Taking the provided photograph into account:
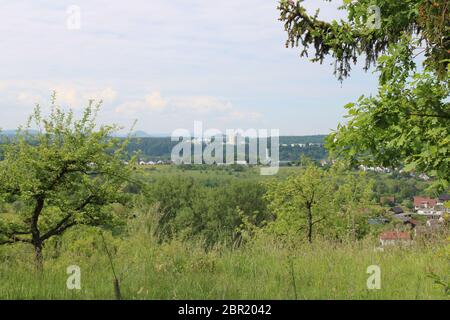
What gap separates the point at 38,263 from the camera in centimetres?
585

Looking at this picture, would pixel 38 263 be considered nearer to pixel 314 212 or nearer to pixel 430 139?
pixel 430 139

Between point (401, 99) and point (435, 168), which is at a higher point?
point (401, 99)

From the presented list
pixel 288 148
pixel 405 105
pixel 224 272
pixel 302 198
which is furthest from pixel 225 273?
pixel 288 148

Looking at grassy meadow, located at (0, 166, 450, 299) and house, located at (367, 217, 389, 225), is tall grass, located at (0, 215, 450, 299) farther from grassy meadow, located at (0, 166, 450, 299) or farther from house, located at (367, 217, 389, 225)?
house, located at (367, 217, 389, 225)

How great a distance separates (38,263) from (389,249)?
5450 millimetres

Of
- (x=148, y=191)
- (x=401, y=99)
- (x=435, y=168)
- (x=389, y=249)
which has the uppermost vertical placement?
(x=401, y=99)

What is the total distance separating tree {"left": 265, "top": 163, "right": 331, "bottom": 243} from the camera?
21.6 metres

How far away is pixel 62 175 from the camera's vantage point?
8.09 metres

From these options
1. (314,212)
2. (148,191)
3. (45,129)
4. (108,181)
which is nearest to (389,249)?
(148,191)

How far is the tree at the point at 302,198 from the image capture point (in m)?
21.6

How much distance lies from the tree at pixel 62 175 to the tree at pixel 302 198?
41.5ft

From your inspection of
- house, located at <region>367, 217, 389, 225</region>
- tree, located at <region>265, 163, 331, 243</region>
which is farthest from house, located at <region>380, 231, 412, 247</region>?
house, located at <region>367, 217, 389, 225</region>

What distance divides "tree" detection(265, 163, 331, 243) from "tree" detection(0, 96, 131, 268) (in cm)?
1265

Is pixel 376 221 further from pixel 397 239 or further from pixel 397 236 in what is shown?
pixel 397 239
